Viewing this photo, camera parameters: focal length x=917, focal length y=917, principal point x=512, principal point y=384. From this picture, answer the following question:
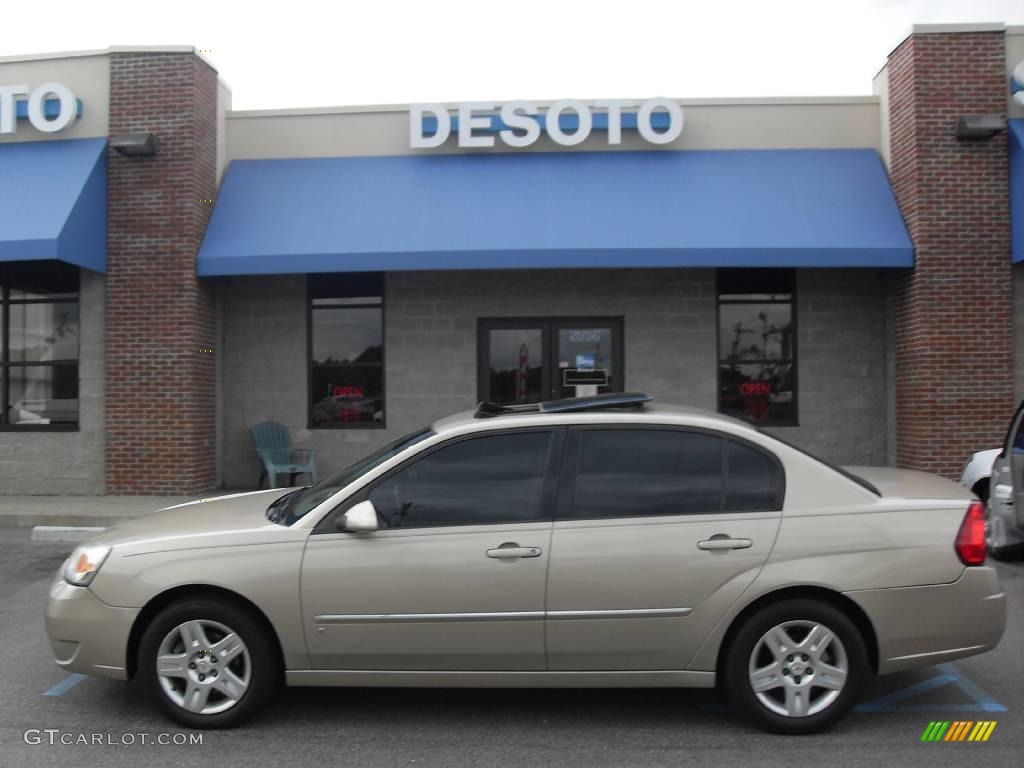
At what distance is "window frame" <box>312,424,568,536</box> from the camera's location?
4539mm

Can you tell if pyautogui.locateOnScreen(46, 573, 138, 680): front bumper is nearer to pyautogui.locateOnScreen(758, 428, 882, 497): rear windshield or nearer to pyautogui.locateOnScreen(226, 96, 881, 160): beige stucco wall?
pyautogui.locateOnScreen(758, 428, 882, 497): rear windshield

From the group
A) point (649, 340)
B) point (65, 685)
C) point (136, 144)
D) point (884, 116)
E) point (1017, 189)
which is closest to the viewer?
point (65, 685)

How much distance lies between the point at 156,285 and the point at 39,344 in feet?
6.84

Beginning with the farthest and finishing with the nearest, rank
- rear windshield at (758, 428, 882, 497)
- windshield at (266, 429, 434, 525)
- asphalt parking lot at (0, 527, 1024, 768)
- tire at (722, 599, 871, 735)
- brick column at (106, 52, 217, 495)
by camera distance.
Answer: brick column at (106, 52, 217, 495)
windshield at (266, 429, 434, 525)
rear windshield at (758, 428, 882, 497)
tire at (722, 599, 871, 735)
asphalt parking lot at (0, 527, 1024, 768)

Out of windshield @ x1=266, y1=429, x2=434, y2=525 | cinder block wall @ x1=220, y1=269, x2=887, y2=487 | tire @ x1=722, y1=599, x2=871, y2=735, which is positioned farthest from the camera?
cinder block wall @ x1=220, y1=269, x2=887, y2=487

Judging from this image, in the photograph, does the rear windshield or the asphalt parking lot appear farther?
the rear windshield

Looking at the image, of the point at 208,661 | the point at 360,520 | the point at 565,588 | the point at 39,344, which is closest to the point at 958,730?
the point at 565,588

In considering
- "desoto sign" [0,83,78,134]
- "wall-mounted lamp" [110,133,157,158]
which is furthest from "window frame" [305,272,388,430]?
"desoto sign" [0,83,78,134]

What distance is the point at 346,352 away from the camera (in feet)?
42.2

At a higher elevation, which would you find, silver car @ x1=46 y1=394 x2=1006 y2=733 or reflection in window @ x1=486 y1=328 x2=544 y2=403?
reflection in window @ x1=486 y1=328 x2=544 y2=403

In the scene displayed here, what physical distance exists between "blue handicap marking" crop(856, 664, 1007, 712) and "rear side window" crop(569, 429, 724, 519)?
1509mm

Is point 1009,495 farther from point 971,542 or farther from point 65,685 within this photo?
point 65,685

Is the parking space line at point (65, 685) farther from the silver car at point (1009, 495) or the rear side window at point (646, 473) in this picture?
the silver car at point (1009, 495)

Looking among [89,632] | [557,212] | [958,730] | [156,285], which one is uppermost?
[557,212]
